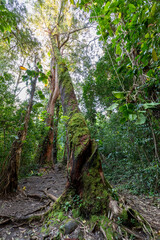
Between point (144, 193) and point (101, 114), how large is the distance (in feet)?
13.3

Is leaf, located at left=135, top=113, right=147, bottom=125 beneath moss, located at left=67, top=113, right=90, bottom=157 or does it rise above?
beneath

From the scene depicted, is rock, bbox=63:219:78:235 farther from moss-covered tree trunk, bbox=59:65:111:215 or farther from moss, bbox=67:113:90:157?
moss, bbox=67:113:90:157

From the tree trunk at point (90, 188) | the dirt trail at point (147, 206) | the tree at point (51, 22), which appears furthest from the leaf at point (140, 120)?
the tree at point (51, 22)

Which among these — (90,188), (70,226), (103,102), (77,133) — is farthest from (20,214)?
(103,102)

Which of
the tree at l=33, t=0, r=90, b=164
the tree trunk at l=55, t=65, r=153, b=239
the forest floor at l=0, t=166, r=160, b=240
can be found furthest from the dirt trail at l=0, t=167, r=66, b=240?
the tree at l=33, t=0, r=90, b=164

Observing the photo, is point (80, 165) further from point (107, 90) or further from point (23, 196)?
point (107, 90)

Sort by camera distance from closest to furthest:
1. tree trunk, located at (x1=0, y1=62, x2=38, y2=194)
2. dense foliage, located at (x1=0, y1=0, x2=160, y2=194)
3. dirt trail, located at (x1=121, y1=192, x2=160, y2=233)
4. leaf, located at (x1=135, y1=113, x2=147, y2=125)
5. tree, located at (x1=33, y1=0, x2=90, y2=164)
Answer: leaf, located at (x1=135, y1=113, x2=147, y2=125), dense foliage, located at (x1=0, y1=0, x2=160, y2=194), dirt trail, located at (x1=121, y1=192, x2=160, y2=233), tree trunk, located at (x1=0, y1=62, x2=38, y2=194), tree, located at (x1=33, y1=0, x2=90, y2=164)

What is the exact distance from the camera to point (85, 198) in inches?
77.5

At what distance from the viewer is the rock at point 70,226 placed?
167 centimetres

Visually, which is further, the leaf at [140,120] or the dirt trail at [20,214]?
the dirt trail at [20,214]

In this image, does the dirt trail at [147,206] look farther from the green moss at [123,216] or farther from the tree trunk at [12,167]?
the tree trunk at [12,167]

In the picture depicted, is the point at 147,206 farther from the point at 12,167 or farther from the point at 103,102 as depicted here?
the point at 103,102

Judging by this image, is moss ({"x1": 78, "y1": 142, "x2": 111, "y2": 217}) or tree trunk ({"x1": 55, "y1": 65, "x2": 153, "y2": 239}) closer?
tree trunk ({"x1": 55, "y1": 65, "x2": 153, "y2": 239})

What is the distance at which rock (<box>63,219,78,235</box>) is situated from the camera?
1666 mm
